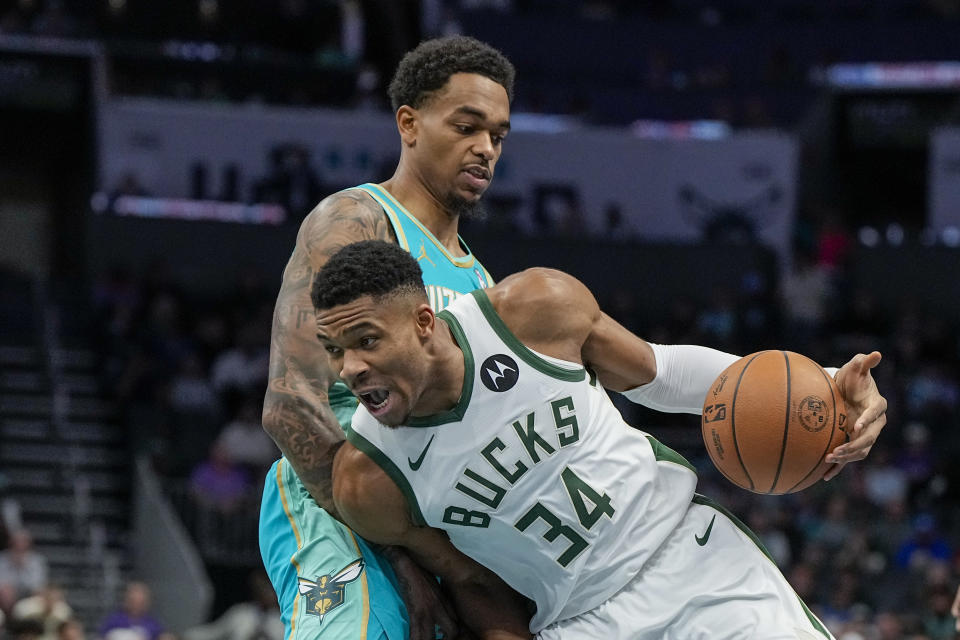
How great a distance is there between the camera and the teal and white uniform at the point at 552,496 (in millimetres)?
3895

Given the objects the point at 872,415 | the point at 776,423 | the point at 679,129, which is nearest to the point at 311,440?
the point at 776,423

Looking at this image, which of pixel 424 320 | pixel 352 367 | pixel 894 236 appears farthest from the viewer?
pixel 894 236

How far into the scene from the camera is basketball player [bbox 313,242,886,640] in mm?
3799

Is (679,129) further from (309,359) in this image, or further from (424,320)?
(424,320)

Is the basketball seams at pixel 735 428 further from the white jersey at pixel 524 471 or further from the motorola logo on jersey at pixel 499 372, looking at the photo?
the motorola logo on jersey at pixel 499 372

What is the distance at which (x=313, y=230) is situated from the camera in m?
4.46

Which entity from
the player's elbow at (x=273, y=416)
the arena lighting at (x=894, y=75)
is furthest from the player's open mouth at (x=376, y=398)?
the arena lighting at (x=894, y=75)

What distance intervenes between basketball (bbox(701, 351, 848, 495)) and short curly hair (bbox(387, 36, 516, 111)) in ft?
4.43

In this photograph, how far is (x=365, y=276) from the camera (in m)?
3.75

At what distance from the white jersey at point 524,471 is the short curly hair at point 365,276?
0.22 m

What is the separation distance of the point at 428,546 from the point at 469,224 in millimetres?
14290

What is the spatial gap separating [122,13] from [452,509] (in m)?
18.7

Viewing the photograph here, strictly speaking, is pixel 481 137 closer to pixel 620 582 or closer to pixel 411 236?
pixel 411 236

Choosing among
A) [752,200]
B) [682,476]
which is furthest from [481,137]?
[752,200]
